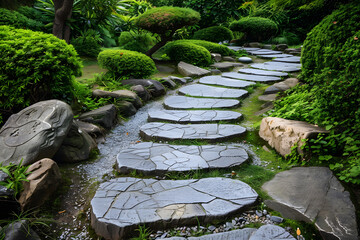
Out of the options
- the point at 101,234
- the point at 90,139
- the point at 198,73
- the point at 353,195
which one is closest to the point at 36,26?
the point at 198,73

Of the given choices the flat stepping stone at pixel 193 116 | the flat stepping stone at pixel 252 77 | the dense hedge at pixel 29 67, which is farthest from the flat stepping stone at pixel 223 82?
the dense hedge at pixel 29 67

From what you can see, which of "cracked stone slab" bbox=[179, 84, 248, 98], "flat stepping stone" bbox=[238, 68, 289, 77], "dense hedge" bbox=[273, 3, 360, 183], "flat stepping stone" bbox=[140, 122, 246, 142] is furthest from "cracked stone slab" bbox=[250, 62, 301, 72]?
"flat stepping stone" bbox=[140, 122, 246, 142]

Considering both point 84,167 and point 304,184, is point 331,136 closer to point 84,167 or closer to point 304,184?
point 304,184

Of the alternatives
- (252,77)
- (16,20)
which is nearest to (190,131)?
(252,77)

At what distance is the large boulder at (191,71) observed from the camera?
7.04m

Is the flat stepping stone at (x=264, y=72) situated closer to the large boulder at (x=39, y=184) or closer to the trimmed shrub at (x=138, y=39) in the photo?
the trimmed shrub at (x=138, y=39)

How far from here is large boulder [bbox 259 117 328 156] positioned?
304 centimetres

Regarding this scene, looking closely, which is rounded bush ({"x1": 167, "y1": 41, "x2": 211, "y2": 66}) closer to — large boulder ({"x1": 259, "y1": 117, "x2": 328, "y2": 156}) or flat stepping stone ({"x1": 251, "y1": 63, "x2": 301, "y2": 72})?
flat stepping stone ({"x1": 251, "y1": 63, "x2": 301, "y2": 72})

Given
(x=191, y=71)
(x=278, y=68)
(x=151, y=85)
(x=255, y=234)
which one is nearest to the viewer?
(x=255, y=234)

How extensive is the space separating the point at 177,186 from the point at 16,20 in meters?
7.63

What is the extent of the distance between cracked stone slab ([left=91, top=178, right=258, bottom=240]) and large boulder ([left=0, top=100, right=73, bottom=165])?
0.78 meters

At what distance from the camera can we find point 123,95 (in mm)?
5031

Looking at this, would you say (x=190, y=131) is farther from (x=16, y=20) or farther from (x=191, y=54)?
(x=16, y=20)

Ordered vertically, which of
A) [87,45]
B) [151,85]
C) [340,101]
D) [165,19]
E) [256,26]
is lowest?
[151,85]
